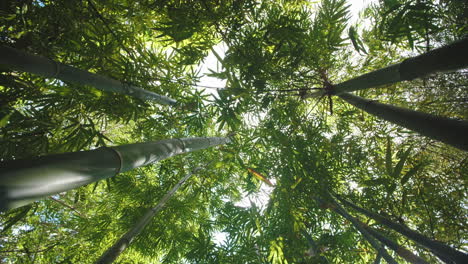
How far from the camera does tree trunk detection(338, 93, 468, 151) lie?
0.87 meters

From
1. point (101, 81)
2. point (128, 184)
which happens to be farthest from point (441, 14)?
point (128, 184)

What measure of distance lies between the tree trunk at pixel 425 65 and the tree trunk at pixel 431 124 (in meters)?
0.20

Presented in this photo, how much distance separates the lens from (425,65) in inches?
39.4

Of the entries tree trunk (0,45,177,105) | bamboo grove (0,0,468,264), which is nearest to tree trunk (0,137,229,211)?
bamboo grove (0,0,468,264)

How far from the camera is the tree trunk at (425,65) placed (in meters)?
0.87

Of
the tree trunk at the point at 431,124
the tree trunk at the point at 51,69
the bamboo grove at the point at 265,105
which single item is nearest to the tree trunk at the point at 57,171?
the bamboo grove at the point at 265,105

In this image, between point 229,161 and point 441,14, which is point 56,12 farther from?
point 441,14

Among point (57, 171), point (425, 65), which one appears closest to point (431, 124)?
point (425, 65)

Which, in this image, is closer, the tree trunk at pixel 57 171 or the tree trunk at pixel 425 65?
the tree trunk at pixel 57 171

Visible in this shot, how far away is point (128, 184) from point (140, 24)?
230 cm

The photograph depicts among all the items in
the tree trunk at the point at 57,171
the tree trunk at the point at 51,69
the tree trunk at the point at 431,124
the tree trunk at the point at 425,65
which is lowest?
the tree trunk at the point at 57,171

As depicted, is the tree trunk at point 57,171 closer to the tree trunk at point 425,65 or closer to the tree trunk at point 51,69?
the tree trunk at point 51,69

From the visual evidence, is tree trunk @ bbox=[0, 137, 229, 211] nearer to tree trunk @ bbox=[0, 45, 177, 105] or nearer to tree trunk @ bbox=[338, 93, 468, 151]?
tree trunk @ bbox=[0, 45, 177, 105]

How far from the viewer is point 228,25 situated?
1845mm
